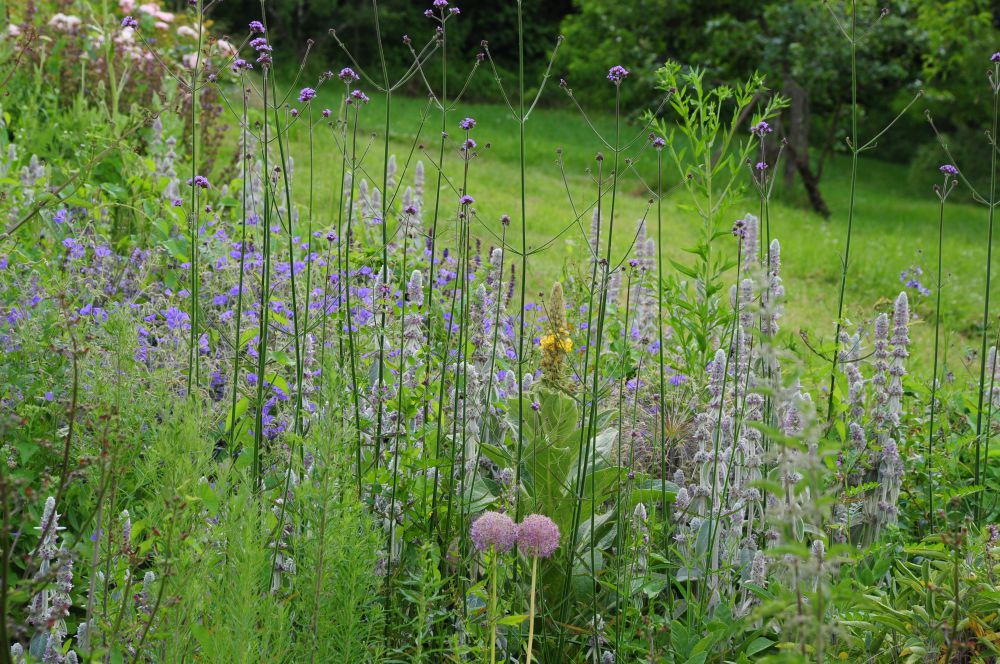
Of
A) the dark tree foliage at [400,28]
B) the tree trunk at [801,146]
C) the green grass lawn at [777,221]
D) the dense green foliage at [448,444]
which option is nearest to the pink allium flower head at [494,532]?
the dense green foliage at [448,444]

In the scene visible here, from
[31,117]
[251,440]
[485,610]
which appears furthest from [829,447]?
[31,117]

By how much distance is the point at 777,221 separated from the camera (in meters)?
11.1

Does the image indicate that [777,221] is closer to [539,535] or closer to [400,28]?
[539,535]

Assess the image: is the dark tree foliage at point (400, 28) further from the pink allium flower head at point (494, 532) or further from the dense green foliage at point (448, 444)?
the pink allium flower head at point (494, 532)

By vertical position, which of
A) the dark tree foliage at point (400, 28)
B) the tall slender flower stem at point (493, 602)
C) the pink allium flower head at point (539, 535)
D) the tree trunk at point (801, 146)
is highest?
the dark tree foliage at point (400, 28)

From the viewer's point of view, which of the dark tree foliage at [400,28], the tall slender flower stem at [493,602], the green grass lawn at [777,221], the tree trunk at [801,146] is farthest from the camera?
the dark tree foliage at [400,28]

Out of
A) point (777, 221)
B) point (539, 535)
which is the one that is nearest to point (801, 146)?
point (777, 221)

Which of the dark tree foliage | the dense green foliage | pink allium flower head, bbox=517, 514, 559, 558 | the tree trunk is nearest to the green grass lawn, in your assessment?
the tree trunk

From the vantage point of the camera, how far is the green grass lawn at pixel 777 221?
6.88 m

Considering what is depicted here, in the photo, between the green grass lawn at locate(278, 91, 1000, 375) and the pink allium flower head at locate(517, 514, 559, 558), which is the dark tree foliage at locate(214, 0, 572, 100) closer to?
the green grass lawn at locate(278, 91, 1000, 375)

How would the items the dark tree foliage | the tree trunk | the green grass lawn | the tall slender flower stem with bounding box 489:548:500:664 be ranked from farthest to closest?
1. the dark tree foliage
2. the tree trunk
3. the green grass lawn
4. the tall slender flower stem with bounding box 489:548:500:664

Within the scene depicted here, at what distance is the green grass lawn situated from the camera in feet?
22.6

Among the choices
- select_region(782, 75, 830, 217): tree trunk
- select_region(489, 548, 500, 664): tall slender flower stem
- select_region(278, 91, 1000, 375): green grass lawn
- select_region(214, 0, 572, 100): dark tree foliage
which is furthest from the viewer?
select_region(214, 0, 572, 100): dark tree foliage

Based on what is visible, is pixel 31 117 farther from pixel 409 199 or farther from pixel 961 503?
pixel 961 503
